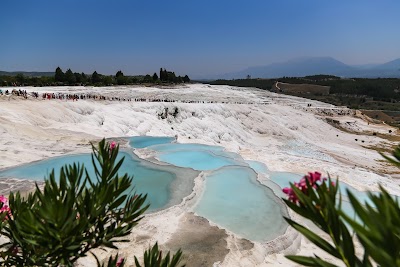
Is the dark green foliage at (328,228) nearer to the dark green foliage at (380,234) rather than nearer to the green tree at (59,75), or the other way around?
the dark green foliage at (380,234)

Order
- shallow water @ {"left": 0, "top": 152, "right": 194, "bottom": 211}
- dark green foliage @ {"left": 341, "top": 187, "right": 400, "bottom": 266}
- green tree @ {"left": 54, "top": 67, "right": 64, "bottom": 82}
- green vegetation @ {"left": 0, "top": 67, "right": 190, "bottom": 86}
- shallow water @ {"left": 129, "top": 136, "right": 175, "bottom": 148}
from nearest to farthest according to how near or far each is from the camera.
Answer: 1. dark green foliage @ {"left": 341, "top": 187, "right": 400, "bottom": 266}
2. shallow water @ {"left": 0, "top": 152, "right": 194, "bottom": 211}
3. shallow water @ {"left": 129, "top": 136, "right": 175, "bottom": 148}
4. green vegetation @ {"left": 0, "top": 67, "right": 190, "bottom": 86}
5. green tree @ {"left": 54, "top": 67, "right": 64, "bottom": 82}

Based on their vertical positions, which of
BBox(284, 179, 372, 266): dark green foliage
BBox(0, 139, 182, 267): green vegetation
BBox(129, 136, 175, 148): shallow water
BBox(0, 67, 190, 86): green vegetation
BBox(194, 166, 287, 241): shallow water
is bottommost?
BBox(194, 166, 287, 241): shallow water

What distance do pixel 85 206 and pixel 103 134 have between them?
716 inches

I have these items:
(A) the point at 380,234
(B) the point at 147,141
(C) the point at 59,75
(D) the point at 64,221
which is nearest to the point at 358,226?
(A) the point at 380,234

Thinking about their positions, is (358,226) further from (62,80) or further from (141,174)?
(62,80)

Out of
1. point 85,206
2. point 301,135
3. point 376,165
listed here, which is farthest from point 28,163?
point 301,135

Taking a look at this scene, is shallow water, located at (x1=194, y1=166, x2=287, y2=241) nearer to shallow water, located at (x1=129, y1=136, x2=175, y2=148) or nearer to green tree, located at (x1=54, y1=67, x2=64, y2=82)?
shallow water, located at (x1=129, y1=136, x2=175, y2=148)

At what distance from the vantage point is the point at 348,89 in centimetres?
11919

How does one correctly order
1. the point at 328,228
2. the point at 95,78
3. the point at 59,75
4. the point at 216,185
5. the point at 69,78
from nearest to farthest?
1. the point at 328,228
2. the point at 216,185
3. the point at 59,75
4. the point at 69,78
5. the point at 95,78

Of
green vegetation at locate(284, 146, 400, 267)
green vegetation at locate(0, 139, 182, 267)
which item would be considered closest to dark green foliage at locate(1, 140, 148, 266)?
green vegetation at locate(0, 139, 182, 267)

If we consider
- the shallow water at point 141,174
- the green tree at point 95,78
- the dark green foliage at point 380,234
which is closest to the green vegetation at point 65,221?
the dark green foliage at point 380,234

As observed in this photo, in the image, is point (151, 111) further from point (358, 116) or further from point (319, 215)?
point (358, 116)

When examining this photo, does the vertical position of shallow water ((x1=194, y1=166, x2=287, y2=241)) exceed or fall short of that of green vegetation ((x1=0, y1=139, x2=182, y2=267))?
it falls short

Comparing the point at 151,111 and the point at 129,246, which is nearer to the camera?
the point at 129,246
